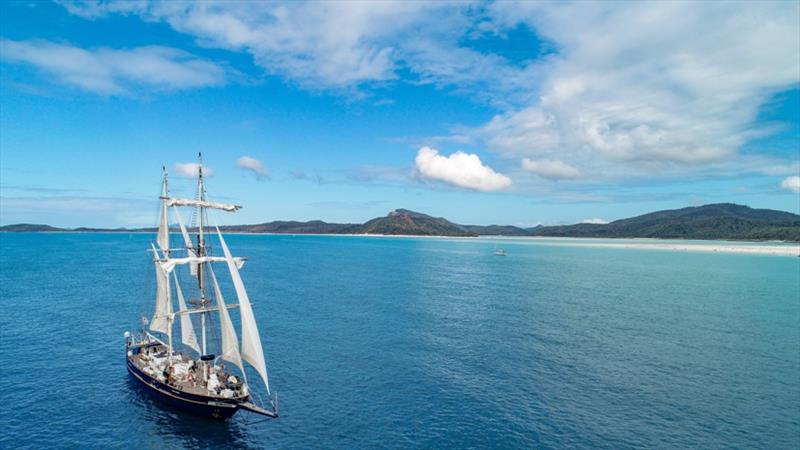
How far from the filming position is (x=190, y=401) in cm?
4506

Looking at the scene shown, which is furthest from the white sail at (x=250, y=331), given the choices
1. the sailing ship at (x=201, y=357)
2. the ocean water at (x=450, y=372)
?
the ocean water at (x=450, y=372)

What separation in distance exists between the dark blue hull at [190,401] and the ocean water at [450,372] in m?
1.02

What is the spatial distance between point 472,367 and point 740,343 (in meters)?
47.0

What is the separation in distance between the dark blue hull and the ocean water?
1020 mm

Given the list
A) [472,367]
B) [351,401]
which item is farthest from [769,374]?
[351,401]

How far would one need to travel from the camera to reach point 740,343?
70000mm

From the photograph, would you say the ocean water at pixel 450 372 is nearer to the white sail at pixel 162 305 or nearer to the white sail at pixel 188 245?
the white sail at pixel 162 305

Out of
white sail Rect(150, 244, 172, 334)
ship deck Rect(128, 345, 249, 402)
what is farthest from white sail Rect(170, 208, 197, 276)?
ship deck Rect(128, 345, 249, 402)

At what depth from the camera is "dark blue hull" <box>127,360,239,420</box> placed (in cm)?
4331

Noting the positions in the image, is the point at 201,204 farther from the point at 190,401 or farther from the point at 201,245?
the point at 190,401

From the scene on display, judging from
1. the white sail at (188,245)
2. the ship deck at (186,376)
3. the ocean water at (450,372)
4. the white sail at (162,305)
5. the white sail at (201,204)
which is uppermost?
the white sail at (201,204)

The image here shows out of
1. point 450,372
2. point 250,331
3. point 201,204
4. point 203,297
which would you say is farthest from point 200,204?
point 450,372

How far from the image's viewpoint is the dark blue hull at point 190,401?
43.3 metres

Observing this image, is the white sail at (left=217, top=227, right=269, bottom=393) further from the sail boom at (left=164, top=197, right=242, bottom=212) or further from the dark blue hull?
the sail boom at (left=164, top=197, right=242, bottom=212)
